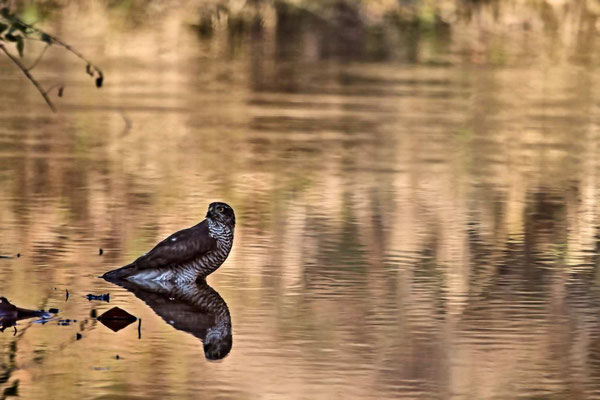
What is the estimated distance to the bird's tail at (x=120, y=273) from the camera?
34.3ft

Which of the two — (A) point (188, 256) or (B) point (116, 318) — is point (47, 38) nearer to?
(B) point (116, 318)

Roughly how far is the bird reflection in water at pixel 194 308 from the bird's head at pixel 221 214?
1.35ft

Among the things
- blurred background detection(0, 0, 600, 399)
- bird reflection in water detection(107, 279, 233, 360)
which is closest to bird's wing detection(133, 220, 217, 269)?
bird reflection in water detection(107, 279, 233, 360)

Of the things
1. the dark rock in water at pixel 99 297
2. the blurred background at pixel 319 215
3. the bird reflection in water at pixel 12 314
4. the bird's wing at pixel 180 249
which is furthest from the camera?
the bird's wing at pixel 180 249

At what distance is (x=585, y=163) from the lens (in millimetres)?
17656

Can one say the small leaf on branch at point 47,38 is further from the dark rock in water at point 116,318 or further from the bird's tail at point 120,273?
the bird's tail at point 120,273

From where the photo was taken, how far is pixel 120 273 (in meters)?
10.5

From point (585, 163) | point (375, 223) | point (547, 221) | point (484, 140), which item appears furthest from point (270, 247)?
point (484, 140)

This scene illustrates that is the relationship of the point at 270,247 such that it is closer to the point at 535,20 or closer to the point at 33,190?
the point at 33,190

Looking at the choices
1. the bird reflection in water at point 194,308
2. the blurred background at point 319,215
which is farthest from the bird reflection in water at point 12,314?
the bird reflection in water at point 194,308

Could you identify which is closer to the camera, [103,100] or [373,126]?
[373,126]

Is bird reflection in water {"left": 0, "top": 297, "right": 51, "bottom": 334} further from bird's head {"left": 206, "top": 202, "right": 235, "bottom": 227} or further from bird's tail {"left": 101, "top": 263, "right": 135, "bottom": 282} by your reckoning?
bird's head {"left": 206, "top": 202, "right": 235, "bottom": 227}

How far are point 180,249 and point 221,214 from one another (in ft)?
1.09

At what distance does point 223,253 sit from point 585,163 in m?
8.02
